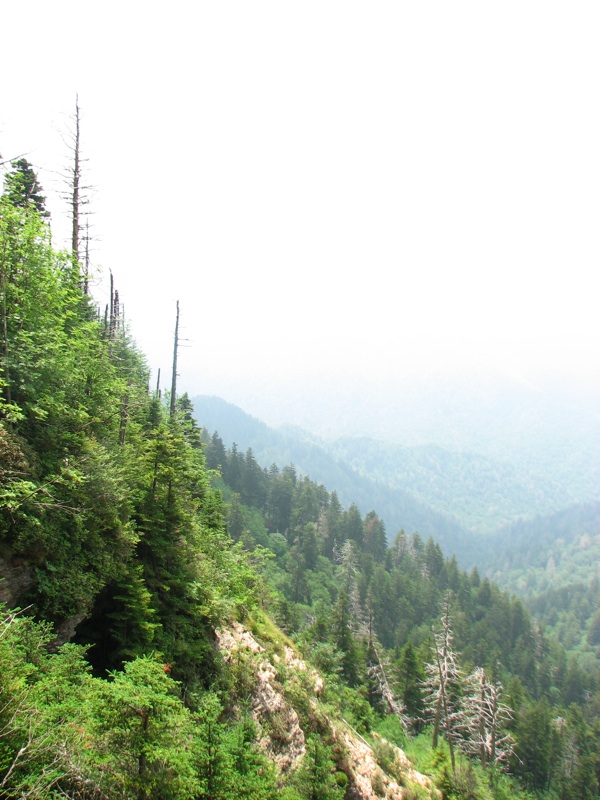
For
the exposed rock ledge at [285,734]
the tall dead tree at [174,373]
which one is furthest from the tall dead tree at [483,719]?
the tall dead tree at [174,373]

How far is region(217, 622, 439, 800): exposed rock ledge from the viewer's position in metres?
13.6

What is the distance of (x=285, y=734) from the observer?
14203mm

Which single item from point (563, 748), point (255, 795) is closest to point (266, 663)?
point (255, 795)

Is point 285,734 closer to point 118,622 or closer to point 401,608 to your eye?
point 118,622

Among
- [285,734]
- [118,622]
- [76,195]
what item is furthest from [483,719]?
[76,195]

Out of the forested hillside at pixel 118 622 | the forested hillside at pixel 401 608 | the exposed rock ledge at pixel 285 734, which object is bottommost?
the forested hillside at pixel 401 608

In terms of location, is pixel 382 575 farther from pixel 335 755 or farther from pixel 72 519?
pixel 72 519

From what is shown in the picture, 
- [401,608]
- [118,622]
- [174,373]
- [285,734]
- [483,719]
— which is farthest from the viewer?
[401,608]

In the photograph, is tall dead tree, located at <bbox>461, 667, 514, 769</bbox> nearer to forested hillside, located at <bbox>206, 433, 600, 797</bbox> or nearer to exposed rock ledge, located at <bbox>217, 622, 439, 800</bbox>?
forested hillside, located at <bbox>206, 433, 600, 797</bbox>

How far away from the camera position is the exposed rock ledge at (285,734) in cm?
1361

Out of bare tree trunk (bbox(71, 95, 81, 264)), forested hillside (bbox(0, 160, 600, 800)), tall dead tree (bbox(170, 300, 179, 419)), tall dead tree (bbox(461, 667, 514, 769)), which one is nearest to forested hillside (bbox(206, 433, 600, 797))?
tall dead tree (bbox(461, 667, 514, 769))

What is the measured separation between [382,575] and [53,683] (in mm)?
85158

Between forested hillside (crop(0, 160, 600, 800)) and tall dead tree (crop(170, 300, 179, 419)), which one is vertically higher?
tall dead tree (crop(170, 300, 179, 419))

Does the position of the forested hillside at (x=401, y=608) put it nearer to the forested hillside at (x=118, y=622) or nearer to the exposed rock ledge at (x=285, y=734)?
the exposed rock ledge at (x=285, y=734)
